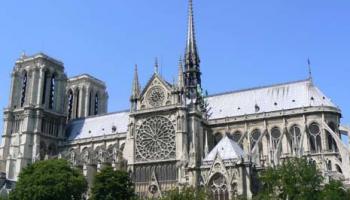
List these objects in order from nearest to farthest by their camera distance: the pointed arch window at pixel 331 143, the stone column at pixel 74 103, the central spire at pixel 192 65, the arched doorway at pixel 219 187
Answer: the arched doorway at pixel 219 187 < the pointed arch window at pixel 331 143 < the central spire at pixel 192 65 < the stone column at pixel 74 103

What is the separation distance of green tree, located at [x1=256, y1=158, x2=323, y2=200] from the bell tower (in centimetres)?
4101

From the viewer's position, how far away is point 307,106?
188 ft

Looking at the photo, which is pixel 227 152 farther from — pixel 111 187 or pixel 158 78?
pixel 158 78

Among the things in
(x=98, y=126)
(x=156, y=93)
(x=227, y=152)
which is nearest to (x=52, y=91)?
(x=98, y=126)

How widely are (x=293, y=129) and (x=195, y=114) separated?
12.0 meters

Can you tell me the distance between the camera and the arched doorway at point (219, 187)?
141 feet

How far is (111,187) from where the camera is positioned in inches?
1827

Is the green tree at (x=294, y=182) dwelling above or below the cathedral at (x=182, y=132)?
below

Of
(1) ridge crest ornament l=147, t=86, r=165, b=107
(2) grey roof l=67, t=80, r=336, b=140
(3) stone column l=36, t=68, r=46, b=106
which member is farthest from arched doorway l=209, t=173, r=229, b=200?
(3) stone column l=36, t=68, r=46, b=106

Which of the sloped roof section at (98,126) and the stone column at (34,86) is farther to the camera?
the sloped roof section at (98,126)

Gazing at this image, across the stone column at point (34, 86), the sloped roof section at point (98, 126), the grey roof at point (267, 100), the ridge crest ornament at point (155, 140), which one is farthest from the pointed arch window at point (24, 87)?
the ridge crest ornament at point (155, 140)

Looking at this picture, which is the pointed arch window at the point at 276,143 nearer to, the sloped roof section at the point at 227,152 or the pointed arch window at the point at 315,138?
the pointed arch window at the point at 315,138

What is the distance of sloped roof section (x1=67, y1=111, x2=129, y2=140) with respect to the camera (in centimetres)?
7294

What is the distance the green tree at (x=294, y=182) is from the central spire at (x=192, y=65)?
2975 cm
